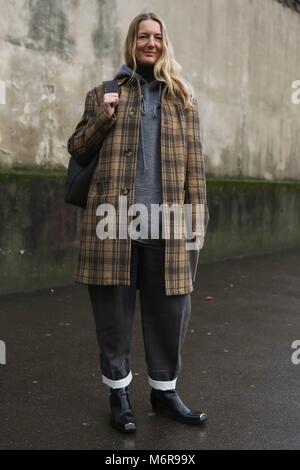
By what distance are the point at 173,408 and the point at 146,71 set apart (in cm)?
161

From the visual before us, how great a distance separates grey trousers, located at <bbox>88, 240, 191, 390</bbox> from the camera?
10.1 feet

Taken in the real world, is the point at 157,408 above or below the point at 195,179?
below

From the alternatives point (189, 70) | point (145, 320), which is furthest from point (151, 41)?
point (189, 70)

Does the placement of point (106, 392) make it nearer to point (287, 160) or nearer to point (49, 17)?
point (49, 17)

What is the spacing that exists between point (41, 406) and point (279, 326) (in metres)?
2.54

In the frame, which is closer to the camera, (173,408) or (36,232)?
(173,408)

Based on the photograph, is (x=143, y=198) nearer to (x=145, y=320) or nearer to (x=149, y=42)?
(x=145, y=320)

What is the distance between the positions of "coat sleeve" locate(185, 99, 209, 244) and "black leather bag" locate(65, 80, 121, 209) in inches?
15.4

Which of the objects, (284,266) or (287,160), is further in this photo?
(287,160)

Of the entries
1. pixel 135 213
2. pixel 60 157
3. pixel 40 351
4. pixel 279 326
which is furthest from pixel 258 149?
pixel 135 213

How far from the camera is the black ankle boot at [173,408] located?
3123 millimetres

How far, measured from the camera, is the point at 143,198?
305 cm

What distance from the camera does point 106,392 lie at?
357 centimetres
